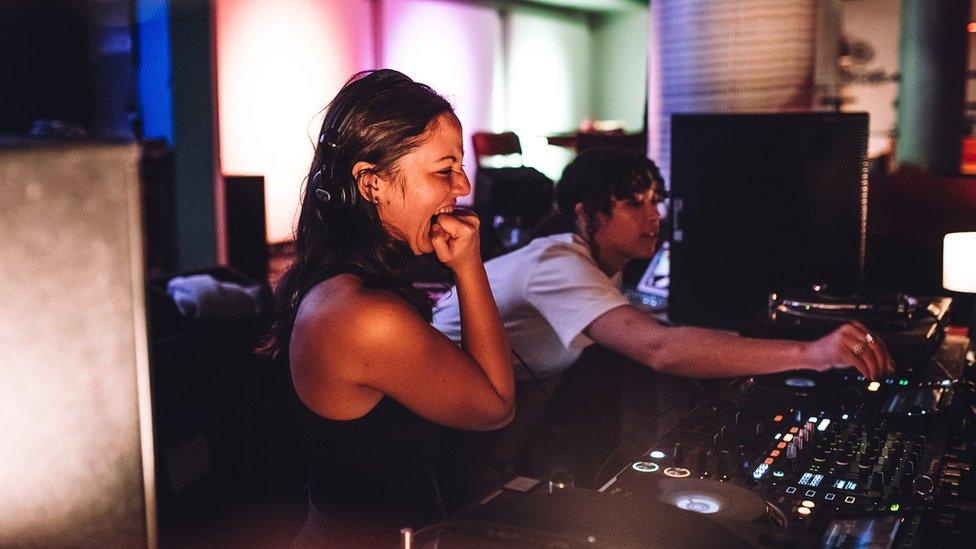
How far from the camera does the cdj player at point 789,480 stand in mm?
844

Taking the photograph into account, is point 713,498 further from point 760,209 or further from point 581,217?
point 760,209

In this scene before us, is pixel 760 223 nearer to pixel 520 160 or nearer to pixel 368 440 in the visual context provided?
pixel 368 440

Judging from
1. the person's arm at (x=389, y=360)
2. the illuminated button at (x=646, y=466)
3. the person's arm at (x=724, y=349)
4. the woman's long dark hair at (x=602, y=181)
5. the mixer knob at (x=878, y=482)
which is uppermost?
the woman's long dark hair at (x=602, y=181)

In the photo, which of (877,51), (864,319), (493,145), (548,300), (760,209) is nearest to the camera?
(864,319)

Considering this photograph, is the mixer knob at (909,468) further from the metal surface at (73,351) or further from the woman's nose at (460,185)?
the metal surface at (73,351)

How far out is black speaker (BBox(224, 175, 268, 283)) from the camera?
3.37m

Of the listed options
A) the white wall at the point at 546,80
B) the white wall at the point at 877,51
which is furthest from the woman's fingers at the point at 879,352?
the white wall at the point at 877,51

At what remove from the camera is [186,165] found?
242 inches

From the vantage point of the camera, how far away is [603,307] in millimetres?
2068

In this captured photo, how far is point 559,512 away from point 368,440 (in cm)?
57

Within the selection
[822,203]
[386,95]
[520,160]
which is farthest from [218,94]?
[386,95]

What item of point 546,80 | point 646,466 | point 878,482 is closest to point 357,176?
point 646,466

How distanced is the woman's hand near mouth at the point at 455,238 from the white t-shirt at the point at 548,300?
0.63 metres

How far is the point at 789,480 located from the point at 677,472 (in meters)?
0.16
